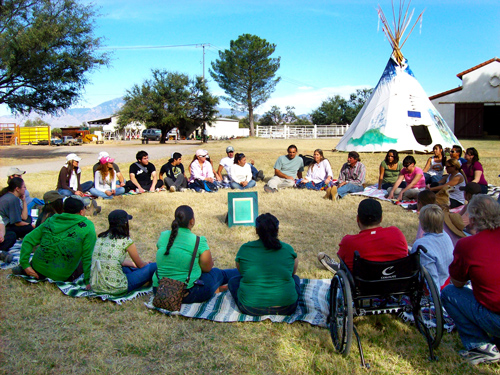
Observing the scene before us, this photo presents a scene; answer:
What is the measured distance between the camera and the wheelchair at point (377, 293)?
3.09m

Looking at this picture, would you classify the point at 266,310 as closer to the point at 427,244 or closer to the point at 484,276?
the point at 427,244

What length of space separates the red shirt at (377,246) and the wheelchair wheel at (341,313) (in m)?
0.22

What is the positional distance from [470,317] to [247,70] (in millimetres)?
51189

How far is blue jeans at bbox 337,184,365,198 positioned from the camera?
384 inches

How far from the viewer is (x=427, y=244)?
147 inches

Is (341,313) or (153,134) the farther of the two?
(153,134)

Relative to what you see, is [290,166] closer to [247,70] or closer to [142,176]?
[142,176]

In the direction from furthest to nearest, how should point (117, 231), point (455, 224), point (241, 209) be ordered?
point (241, 209) < point (455, 224) < point (117, 231)

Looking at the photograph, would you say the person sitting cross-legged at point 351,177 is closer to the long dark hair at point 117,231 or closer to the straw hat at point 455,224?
the straw hat at point 455,224

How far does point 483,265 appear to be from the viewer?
290cm

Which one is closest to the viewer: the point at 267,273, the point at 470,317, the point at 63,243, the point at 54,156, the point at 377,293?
the point at 470,317

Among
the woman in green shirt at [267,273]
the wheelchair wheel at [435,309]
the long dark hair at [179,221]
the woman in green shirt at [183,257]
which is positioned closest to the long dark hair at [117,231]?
the woman in green shirt at [183,257]

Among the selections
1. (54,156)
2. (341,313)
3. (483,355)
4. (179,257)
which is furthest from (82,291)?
(54,156)

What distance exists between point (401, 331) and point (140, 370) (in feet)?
7.33
